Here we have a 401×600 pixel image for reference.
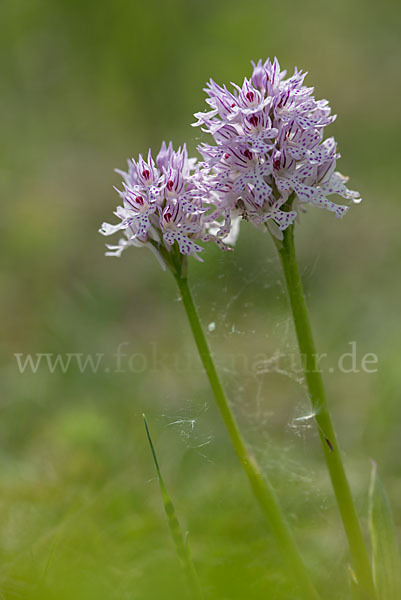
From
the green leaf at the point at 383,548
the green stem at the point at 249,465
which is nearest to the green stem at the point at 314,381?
the green leaf at the point at 383,548

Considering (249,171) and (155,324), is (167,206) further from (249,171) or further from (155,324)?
(155,324)

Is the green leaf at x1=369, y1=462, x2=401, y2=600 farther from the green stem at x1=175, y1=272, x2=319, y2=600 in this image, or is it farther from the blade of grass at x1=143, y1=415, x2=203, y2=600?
the blade of grass at x1=143, y1=415, x2=203, y2=600

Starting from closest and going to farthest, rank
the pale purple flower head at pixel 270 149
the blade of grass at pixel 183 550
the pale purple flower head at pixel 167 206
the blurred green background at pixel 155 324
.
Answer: the blade of grass at pixel 183 550 < the pale purple flower head at pixel 270 149 < the pale purple flower head at pixel 167 206 < the blurred green background at pixel 155 324

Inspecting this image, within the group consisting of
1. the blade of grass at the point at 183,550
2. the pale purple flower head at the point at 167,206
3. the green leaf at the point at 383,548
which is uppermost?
the pale purple flower head at the point at 167,206

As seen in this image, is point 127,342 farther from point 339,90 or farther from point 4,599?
point 339,90

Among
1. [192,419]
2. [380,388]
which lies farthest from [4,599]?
[380,388]

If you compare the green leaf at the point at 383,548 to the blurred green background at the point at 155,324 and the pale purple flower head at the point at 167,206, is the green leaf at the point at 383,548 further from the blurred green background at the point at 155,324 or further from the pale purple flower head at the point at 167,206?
the pale purple flower head at the point at 167,206
